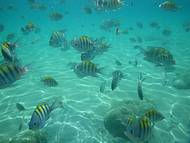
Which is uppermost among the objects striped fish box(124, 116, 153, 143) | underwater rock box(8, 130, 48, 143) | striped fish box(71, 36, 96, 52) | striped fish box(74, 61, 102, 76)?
striped fish box(71, 36, 96, 52)

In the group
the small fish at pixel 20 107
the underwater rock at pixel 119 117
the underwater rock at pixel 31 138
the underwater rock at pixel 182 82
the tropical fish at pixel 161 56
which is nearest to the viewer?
the underwater rock at pixel 31 138

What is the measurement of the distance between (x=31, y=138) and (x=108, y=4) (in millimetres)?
5247

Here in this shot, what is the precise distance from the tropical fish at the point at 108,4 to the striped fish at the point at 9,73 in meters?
4.44

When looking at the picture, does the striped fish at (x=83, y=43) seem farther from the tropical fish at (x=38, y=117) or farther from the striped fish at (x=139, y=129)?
the striped fish at (x=139, y=129)

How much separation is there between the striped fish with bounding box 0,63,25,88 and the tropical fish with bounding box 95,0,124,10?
14.6 feet

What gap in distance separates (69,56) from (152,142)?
13566 millimetres

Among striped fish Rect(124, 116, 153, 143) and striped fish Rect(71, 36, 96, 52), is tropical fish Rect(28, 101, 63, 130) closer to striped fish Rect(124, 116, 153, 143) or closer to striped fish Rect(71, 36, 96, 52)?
striped fish Rect(124, 116, 153, 143)

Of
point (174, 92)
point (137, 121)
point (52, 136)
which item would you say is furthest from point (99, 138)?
point (174, 92)

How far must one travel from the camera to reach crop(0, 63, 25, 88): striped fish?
224 inches

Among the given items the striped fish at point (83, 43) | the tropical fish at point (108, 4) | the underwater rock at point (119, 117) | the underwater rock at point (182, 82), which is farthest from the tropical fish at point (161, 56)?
the underwater rock at point (182, 82)

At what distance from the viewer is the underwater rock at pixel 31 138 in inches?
276

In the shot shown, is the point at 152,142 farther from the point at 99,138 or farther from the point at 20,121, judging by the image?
the point at 20,121

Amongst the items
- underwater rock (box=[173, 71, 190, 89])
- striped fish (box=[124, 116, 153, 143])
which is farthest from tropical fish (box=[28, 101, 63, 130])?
underwater rock (box=[173, 71, 190, 89])

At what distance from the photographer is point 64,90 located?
12.2 metres
